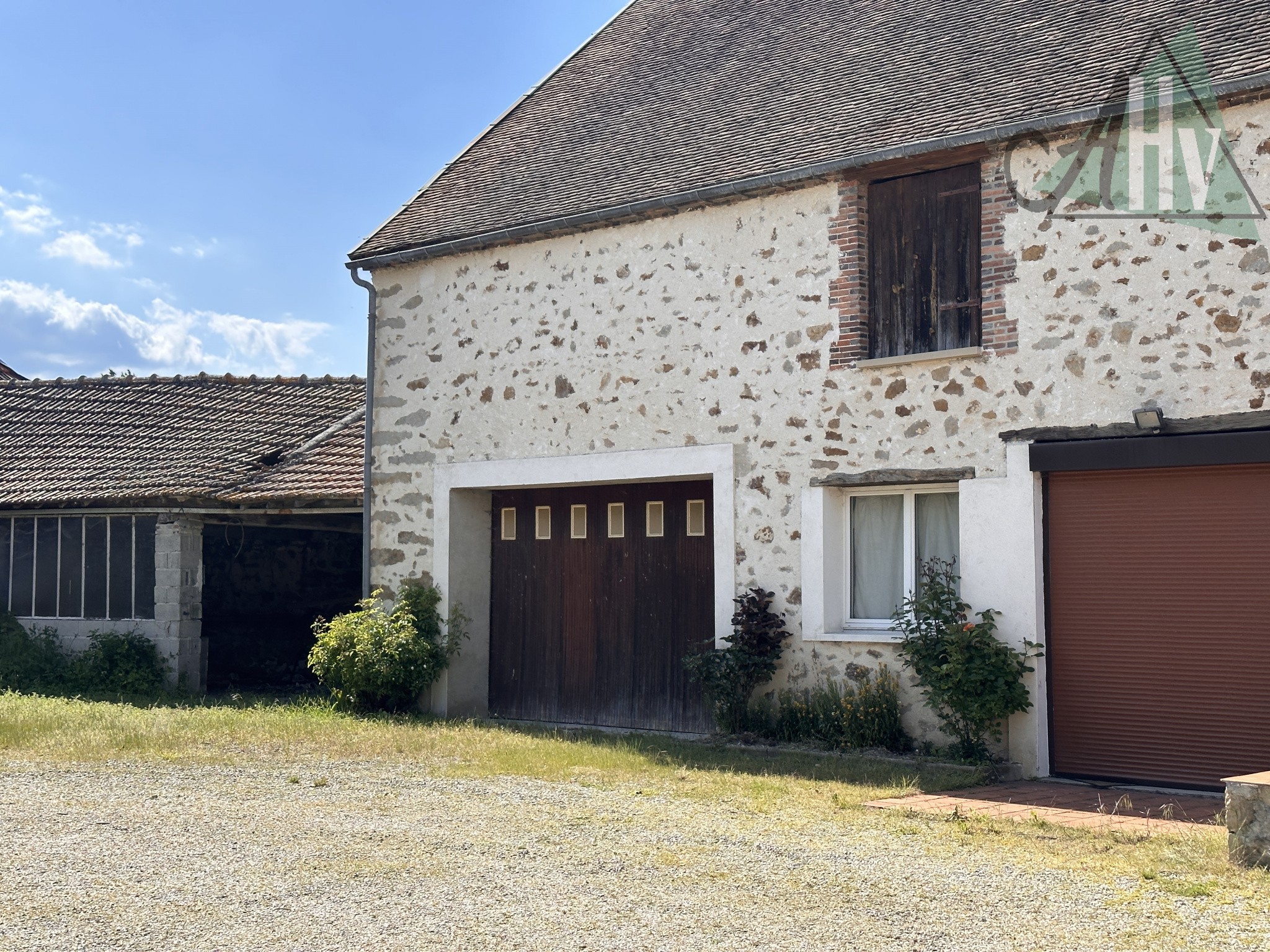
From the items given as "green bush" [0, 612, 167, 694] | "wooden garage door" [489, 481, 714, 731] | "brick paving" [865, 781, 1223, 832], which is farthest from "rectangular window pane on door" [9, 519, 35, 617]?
"brick paving" [865, 781, 1223, 832]

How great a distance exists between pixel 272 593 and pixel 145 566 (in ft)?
5.42

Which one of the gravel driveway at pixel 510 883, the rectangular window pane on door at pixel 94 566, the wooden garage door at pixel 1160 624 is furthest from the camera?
the rectangular window pane on door at pixel 94 566

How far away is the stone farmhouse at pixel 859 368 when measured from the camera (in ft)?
30.3

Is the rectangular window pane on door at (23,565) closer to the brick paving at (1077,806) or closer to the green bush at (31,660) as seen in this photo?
the green bush at (31,660)

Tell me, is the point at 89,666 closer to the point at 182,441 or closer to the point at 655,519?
the point at 182,441

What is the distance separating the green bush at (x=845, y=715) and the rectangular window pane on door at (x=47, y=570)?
953 centimetres

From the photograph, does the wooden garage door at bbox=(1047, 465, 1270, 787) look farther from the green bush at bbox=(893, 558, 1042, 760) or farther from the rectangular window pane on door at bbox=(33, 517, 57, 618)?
the rectangular window pane on door at bbox=(33, 517, 57, 618)

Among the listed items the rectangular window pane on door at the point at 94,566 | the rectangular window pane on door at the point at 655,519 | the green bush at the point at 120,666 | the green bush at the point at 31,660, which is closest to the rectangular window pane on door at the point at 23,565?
the green bush at the point at 31,660

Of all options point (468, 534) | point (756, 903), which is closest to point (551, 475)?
point (468, 534)

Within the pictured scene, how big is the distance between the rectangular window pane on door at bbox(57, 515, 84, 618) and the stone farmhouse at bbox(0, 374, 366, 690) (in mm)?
22

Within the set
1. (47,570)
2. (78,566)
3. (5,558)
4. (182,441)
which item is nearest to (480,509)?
(182,441)

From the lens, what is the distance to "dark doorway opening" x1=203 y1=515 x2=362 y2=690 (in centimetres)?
1625

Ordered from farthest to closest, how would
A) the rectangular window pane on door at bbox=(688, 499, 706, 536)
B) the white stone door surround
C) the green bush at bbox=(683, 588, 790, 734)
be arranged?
the rectangular window pane on door at bbox=(688, 499, 706, 536), the white stone door surround, the green bush at bbox=(683, 588, 790, 734)

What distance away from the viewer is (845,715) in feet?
34.8
